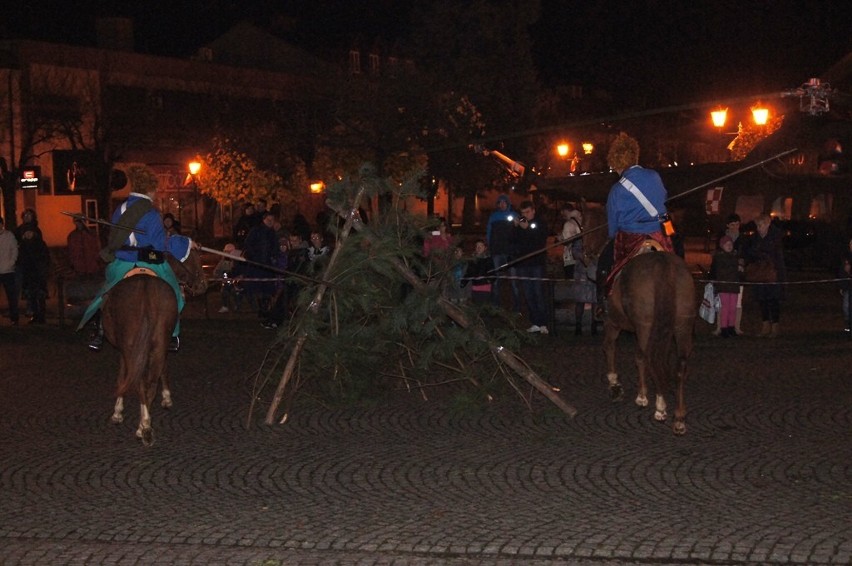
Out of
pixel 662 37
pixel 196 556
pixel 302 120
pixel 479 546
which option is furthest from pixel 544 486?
pixel 662 37

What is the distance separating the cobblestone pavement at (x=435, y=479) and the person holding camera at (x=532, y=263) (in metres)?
4.11

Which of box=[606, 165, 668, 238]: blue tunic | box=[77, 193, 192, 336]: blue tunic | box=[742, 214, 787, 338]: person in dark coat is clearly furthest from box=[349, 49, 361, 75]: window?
box=[77, 193, 192, 336]: blue tunic

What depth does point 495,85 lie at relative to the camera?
62875mm

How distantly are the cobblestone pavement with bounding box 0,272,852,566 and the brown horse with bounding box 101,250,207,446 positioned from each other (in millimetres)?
484

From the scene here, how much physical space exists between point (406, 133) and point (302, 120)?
6.30 m

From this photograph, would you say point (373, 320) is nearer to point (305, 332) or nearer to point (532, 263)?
point (305, 332)

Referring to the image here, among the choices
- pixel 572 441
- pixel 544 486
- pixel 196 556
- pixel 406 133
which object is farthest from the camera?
pixel 406 133

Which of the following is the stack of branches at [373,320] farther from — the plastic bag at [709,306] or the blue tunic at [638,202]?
the plastic bag at [709,306]

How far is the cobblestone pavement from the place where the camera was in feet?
22.7

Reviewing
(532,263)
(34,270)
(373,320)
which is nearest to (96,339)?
(373,320)

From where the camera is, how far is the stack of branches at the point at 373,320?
1102cm

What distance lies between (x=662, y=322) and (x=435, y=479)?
9.51 ft

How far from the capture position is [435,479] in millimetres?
8641

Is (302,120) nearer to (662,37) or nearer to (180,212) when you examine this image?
(180,212)
